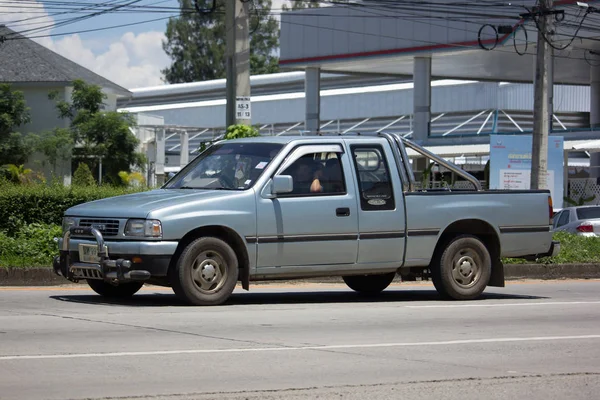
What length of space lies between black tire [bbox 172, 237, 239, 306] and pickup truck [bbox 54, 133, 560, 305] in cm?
1

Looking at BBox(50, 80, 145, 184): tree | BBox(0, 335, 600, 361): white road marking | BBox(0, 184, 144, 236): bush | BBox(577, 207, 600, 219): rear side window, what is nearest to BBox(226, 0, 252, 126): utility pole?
BBox(0, 184, 144, 236): bush

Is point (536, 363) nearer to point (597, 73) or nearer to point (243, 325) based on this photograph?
point (243, 325)

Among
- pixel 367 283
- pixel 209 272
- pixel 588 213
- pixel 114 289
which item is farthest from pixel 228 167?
pixel 588 213

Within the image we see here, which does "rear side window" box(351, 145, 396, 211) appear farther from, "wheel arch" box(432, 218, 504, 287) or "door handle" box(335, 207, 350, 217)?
"wheel arch" box(432, 218, 504, 287)

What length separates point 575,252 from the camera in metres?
19.8

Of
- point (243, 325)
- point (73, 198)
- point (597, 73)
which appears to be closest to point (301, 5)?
point (597, 73)

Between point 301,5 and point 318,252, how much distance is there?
3337 inches

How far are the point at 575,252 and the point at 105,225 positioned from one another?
35.7ft

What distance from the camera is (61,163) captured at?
4581cm

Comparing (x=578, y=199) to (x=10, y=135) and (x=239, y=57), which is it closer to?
(x=239, y=57)

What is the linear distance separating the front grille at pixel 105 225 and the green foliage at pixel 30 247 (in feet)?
12.6

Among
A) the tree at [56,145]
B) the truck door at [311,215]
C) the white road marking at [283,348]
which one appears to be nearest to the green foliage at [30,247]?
the truck door at [311,215]

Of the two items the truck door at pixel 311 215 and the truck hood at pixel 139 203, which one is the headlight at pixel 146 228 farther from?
the truck door at pixel 311 215

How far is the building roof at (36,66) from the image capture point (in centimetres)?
4728
